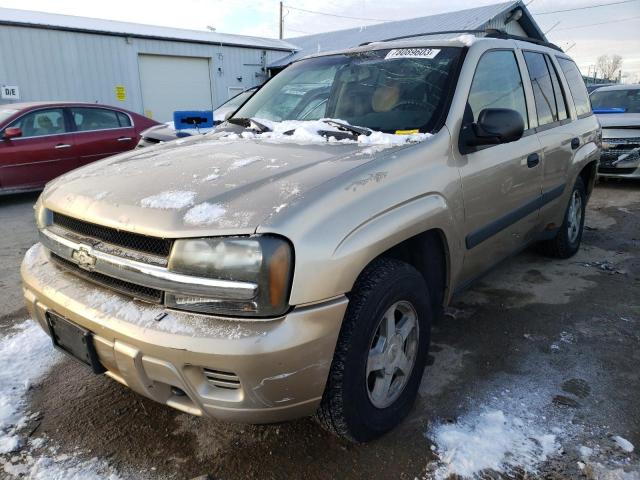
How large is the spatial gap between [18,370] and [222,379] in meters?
1.78

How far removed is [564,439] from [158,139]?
5693 millimetres

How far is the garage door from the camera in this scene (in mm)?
15008

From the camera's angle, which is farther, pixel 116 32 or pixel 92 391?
pixel 116 32

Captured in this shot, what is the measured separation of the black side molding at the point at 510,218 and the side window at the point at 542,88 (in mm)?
522

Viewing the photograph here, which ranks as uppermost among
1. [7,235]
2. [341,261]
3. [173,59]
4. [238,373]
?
[173,59]

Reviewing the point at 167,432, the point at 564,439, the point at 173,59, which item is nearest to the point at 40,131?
the point at 167,432

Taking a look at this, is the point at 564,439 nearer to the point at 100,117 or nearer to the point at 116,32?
the point at 100,117

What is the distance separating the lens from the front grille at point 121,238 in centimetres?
177

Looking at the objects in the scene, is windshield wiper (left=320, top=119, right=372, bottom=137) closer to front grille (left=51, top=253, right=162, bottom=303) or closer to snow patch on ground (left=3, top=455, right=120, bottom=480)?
front grille (left=51, top=253, right=162, bottom=303)

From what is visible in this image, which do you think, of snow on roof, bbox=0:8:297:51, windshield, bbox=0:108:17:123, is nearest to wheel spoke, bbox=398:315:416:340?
windshield, bbox=0:108:17:123

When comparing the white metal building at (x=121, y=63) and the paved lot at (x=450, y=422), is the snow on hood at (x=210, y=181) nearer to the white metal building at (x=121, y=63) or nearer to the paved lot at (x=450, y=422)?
the paved lot at (x=450, y=422)

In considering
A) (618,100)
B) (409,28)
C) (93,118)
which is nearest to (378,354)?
(93,118)

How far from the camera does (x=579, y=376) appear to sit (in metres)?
2.67

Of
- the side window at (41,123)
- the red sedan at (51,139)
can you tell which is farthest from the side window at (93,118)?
the side window at (41,123)
